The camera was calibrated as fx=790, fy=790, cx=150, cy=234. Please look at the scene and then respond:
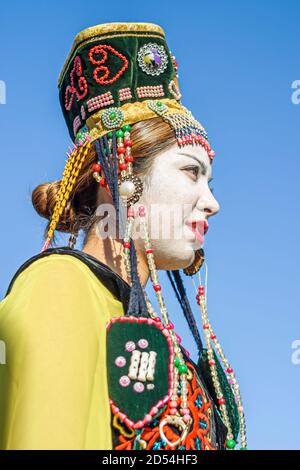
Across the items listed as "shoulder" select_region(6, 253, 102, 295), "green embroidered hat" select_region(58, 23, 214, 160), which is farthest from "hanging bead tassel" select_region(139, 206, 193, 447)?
"green embroidered hat" select_region(58, 23, 214, 160)

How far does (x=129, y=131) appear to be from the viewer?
3.70m

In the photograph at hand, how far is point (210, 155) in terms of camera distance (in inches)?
151

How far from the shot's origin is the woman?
9.00ft

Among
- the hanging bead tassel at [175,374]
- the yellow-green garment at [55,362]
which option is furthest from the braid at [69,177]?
the yellow-green garment at [55,362]

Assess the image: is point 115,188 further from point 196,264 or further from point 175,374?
point 175,374

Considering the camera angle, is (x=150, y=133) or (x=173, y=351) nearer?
(x=173, y=351)

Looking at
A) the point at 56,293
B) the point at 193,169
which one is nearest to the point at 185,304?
the point at 193,169

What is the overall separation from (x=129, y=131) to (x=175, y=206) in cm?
44

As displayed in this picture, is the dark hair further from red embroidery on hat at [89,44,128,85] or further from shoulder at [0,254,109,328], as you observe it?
shoulder at [0,254,109,328]
